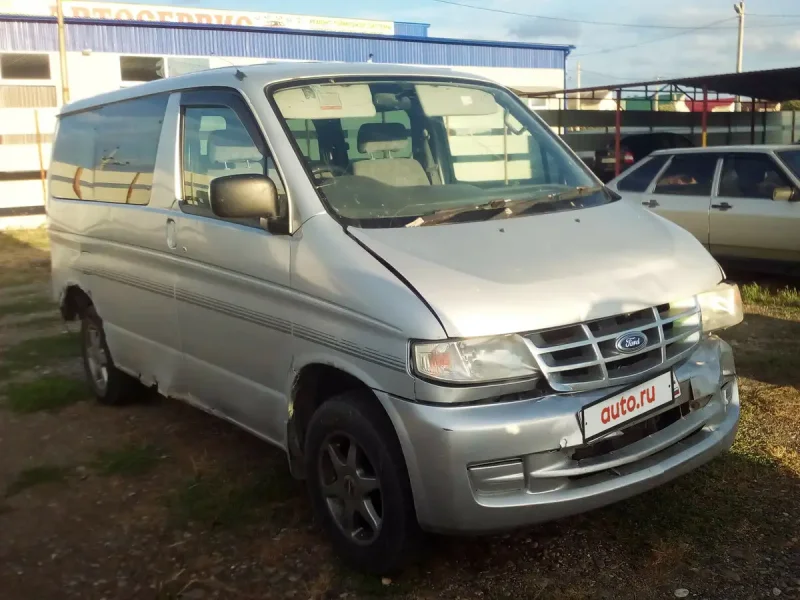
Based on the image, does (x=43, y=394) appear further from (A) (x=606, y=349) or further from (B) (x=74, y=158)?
(A) (x=606, y=349)

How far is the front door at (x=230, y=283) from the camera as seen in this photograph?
3.53 meters

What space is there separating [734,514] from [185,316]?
2762 mm

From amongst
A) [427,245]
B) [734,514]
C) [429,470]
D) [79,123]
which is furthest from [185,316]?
[734,514]

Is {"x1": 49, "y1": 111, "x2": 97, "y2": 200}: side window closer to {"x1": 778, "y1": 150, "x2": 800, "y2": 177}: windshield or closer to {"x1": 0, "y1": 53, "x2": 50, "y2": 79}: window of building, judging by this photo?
{"x1": 778, "y1": 150, "x2": 800, "y2": 177}: windshield

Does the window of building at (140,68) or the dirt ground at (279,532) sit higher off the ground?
the window of building at (140,68)

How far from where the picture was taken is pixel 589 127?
24391mm

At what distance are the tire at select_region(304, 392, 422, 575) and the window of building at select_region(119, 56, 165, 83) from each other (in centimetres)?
2229

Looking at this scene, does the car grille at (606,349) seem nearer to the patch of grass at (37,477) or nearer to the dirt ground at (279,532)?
the dirt ground at (279,532)

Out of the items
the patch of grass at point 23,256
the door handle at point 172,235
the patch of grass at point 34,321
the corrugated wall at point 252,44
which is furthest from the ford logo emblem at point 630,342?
the corrugated wall at point 252,44

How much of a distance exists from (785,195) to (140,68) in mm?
20304

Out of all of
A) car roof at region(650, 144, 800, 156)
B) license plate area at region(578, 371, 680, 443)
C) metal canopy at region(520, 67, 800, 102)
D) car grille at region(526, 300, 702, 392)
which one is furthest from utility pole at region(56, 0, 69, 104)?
license plate area at region(578, 371, 680, 443)

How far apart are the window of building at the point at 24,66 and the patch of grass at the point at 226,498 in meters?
20.8

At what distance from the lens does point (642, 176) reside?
31.2 feet

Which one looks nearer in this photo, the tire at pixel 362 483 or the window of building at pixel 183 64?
the tire at pixel 362 483
